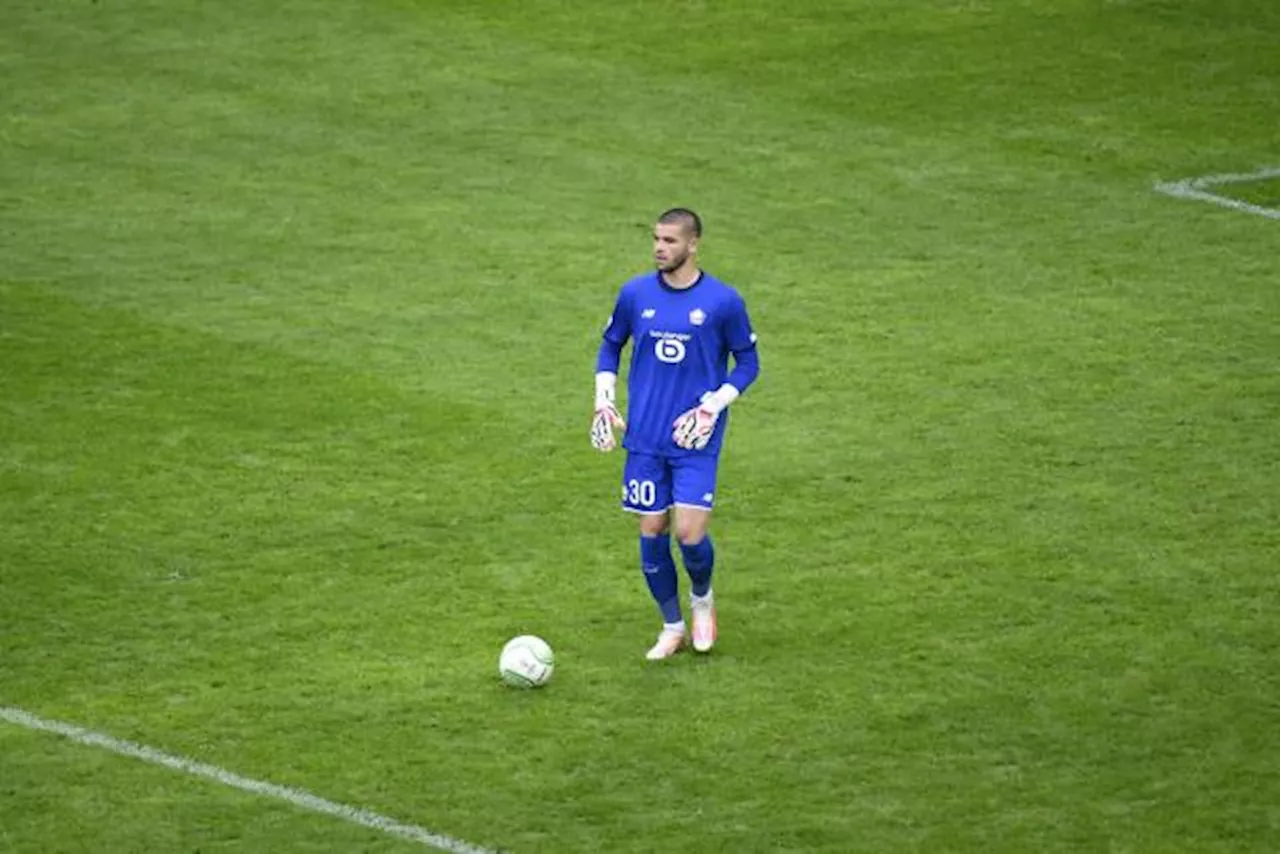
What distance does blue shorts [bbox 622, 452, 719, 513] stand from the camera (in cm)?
1306

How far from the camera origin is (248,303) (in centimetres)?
1900

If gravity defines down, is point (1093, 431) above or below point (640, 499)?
below

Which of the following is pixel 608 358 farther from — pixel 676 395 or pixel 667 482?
pixel 667 482

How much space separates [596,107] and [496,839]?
13.3 metres

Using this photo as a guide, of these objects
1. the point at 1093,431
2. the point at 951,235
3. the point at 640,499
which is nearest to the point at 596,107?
the point at 951,235

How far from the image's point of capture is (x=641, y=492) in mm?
13195

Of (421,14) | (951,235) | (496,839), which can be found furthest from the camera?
(421,14)

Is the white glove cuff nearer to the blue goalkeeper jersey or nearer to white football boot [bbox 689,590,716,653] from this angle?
the blue goalkeeper jersey

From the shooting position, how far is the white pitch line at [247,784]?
1131 cm

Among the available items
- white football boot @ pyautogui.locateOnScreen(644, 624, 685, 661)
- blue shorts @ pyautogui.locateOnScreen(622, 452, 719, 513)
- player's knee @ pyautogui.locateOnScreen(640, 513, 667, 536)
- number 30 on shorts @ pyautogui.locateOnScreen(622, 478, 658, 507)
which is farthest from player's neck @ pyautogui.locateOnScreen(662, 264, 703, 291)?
white football boot @ pyautogui.locateOnScreen(644, 624, 685, 661)

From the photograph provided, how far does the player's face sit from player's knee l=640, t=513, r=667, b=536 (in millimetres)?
1225

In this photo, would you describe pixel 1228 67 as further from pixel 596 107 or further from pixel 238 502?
pixel 238 502

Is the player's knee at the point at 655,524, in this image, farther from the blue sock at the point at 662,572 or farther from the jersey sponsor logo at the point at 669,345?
the jersey sponsor logo at the point at 669,345

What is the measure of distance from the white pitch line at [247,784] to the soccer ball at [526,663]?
144 cm
